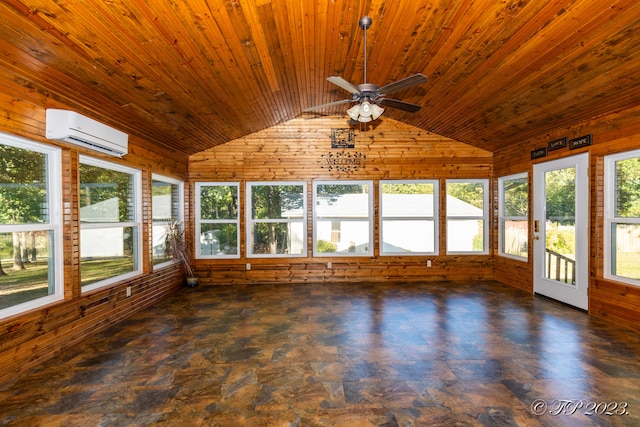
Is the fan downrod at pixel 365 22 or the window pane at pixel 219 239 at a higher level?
the fan downrod at pixel 365 22

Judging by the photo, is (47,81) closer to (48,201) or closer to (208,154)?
(48,201)

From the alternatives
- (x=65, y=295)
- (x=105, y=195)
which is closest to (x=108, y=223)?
(x=105, y=195)

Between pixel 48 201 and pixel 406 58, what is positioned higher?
pixel 406 58

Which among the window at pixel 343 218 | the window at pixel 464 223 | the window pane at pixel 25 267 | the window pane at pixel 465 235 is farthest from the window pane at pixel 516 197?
the window pane at pixel 25 267

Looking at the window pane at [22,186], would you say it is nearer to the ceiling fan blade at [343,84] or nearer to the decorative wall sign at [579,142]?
the ceiling fan blade at [343,84]

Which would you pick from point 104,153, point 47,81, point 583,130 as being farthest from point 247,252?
point 583,130

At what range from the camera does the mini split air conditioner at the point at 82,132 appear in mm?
3053

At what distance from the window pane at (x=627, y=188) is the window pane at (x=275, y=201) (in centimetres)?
496

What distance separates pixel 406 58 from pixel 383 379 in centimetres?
346

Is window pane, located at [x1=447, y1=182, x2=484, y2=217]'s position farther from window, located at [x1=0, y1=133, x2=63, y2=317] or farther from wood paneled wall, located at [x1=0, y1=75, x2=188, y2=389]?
window, located at [x1=0, y1=133, x2=63, y2=317]

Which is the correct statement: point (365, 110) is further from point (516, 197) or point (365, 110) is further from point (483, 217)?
point (483, 217)

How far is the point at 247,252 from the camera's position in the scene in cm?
639

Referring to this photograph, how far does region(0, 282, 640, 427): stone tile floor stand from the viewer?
2.18 m

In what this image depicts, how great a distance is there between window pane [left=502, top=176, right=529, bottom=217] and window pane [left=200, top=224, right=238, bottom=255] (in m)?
5.62
